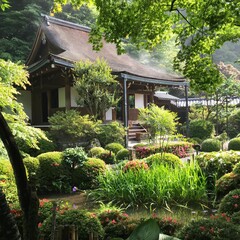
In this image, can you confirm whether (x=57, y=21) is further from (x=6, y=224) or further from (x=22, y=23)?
(x=6, y=224)

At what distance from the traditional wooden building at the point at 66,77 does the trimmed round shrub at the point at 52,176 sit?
7.65 m

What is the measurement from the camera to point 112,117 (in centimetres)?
1856

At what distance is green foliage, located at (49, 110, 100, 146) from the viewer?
41.8 feet

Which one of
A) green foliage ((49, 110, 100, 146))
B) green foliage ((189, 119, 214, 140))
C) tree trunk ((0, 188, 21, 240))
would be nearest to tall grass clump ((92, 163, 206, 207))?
tree trunk ((0, 188, 21, 240))

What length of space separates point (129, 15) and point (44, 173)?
4995mm

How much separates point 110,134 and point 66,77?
3.86m

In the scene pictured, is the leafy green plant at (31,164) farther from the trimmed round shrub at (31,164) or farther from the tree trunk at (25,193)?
the tree trunk at (25,193)

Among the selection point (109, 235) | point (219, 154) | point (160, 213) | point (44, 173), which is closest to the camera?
point (109, 235)

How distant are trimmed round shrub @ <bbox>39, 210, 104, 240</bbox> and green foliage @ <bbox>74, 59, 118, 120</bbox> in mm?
10357

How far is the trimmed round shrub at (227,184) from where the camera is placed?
5.88 metres

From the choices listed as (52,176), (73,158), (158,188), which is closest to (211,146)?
(73,158)

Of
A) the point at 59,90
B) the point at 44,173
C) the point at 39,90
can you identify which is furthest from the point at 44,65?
the point at 44,173

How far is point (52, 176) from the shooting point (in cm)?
802

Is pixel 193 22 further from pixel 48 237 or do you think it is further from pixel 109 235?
pixel 48 237
